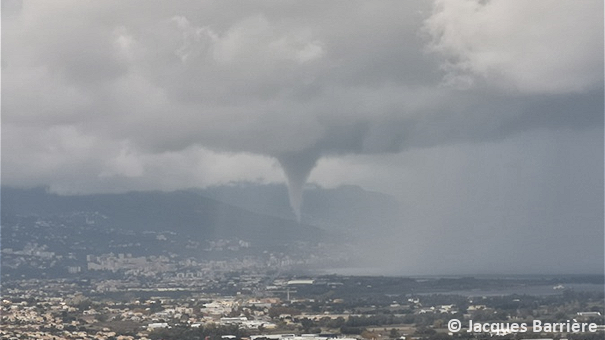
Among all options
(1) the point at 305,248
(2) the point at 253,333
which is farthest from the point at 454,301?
(1) the point at 305,248

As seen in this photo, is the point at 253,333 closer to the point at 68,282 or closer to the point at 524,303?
the point at 524,303

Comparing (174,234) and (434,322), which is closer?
(434,322)

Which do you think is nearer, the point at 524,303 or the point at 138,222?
the point at 524,303

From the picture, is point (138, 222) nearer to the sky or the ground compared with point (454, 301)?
nearer to the sky

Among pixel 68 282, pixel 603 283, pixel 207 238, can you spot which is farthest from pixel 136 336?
pixel 207 238

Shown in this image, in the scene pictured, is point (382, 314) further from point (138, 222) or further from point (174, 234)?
point (138, 222)

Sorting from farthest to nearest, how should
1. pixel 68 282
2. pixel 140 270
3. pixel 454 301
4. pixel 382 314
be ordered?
pixel 140 270 < pixel 68 282 < pixel 454 301 < pixel 382 314

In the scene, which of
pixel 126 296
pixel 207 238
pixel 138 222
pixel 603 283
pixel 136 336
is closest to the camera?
pixel 136 336

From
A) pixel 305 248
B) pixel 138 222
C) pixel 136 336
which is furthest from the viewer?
pixel 138 222

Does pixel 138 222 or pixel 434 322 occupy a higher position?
pixel 138 222
